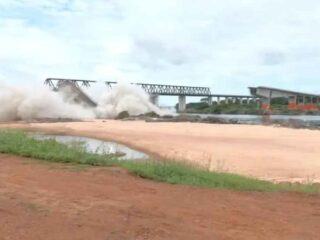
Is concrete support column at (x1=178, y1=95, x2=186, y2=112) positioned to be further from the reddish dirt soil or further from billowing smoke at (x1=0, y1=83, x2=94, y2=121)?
the reddish dirt soil

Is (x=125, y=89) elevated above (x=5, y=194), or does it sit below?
above

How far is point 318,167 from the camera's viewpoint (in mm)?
21375

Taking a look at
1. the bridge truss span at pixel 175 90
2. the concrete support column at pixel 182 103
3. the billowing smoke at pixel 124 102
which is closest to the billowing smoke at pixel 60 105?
the billowing smoke at pixel 124 102

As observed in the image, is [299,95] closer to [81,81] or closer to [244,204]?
[81,81]

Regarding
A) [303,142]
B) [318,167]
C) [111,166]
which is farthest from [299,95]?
[111,166]

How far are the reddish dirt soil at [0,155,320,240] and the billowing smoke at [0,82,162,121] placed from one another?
183 feet

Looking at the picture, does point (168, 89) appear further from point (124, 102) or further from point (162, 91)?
point (124, 102)

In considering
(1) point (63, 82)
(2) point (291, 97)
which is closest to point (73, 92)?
(1) point (63, 82)

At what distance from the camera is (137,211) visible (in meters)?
8.34

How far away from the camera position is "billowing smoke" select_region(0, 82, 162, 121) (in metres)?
67.5

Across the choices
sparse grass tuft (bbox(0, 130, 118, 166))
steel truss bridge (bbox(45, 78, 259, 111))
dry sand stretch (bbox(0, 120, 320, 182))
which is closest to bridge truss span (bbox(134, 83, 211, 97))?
steel truss bridge (bbox(45, 78, 259, 111))

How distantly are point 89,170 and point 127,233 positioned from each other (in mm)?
5856

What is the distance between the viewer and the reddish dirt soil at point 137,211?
7277mm

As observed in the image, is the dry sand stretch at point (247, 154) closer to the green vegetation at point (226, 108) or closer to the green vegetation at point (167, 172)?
the green vegetation at point (167, 172)
